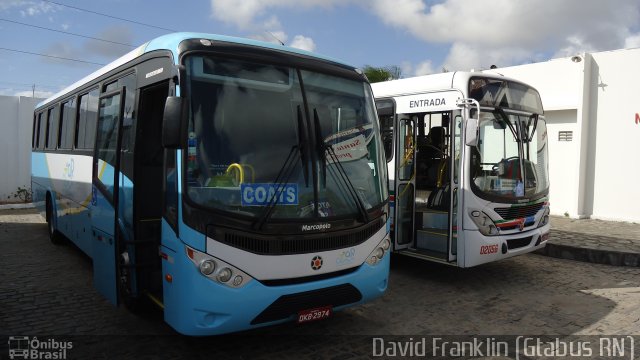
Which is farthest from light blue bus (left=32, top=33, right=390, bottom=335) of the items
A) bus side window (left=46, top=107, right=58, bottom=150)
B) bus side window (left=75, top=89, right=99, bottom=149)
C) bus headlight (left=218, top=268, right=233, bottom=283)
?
bus side window (left=46, top=107, right=58, bottom=150)

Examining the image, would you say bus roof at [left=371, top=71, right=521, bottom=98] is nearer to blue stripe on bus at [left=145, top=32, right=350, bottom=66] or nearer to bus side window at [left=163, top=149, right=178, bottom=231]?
blue stripe on bus at [left=145, top=32, right=350, bottom=66]

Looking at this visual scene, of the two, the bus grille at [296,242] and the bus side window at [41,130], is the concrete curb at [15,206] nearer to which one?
the bus side window at [41,130]

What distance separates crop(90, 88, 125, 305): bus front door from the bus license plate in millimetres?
2038

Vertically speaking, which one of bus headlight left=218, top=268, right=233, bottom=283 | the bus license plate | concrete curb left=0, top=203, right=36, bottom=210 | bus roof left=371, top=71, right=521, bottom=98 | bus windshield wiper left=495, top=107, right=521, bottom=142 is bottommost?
concrete curb left=0, top=203, right=36, bottom=210

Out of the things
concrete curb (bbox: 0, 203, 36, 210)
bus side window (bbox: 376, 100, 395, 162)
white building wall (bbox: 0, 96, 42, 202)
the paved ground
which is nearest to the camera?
bus side window (bbox: 376, 100, 395, 162)

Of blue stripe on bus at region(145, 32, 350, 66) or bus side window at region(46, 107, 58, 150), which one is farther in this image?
bus side window at region(46, 107, 58, 150)

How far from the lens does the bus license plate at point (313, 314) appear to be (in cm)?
414

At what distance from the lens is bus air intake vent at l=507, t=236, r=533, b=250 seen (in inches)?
264

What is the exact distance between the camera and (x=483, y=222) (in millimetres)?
6473

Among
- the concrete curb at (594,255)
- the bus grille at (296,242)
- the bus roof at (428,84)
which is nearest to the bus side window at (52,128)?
the bus roof at (428,84)

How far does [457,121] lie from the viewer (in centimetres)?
669

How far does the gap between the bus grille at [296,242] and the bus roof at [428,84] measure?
3005 mm

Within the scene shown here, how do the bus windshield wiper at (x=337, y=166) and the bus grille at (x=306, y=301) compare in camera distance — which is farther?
the bus windshield wiper at (x=337, y=166)

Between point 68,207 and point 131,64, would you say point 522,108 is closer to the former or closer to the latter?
point 131,64
